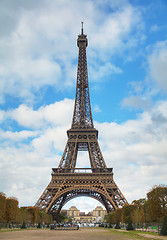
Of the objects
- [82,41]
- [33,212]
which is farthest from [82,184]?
[82,41]

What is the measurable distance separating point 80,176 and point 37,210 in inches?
597

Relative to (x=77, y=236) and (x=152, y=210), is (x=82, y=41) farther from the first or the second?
(x=77, y=236)

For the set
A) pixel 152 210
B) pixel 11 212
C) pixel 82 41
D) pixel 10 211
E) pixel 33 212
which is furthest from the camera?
pixel 82 41

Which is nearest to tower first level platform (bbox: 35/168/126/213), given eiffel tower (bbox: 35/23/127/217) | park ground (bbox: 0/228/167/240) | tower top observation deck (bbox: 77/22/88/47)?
eiffel tower (bbox: 35/23/127/217)

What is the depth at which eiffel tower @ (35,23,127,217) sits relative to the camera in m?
62.5

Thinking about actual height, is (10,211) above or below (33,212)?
above

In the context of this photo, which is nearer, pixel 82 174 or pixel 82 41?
pixel 82 174

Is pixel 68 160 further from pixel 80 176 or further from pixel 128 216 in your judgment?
pixel 128 216

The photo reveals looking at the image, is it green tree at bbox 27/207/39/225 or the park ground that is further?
green tree at bbox 27/207/39/225

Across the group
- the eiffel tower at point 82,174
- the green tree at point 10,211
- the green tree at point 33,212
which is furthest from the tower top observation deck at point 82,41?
the green tree at point 10,211

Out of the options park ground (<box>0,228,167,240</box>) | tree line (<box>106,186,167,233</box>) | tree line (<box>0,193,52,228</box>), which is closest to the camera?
park ground (<box>0,228,167,240</box>)

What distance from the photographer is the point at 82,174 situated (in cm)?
6719

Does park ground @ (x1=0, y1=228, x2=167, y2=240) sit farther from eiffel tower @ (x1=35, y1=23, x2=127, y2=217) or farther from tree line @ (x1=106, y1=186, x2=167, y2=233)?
eiffel tower @ (x1=35, y1=23, x2=127, y2=217)

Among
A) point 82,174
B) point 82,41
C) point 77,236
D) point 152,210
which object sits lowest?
point 77,236
